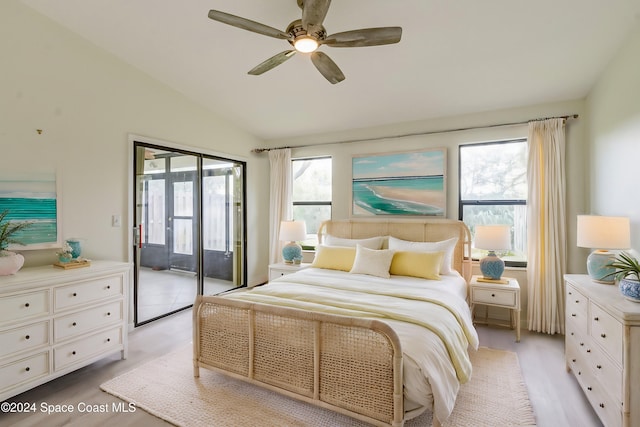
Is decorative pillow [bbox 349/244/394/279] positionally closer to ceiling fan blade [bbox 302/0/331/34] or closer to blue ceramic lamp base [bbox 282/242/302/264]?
blue ceramic lamp base [bbox 282/242/302/264]

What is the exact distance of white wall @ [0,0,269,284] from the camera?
8.62 ft

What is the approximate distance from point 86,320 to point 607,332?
374 cm

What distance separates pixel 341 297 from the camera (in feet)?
8.13

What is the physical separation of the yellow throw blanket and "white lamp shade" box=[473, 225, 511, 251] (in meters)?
0.93

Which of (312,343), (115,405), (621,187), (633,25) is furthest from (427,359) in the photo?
(633,25)

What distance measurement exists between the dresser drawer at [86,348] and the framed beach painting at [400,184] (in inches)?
126

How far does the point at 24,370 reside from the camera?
216 cm

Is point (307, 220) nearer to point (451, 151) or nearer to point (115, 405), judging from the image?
point (451, 151)

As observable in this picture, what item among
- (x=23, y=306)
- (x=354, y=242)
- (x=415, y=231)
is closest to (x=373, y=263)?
(x=354, y=242)

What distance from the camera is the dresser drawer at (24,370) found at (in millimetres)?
2061

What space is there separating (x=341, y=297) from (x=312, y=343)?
57cm

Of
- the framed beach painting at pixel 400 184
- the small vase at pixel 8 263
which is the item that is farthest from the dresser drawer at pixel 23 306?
the framed beach painting at pixel 400 184

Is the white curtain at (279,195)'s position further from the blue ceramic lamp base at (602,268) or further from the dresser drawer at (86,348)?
the blue ceramic lamp base at (602,268)

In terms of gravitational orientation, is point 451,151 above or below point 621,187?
above
